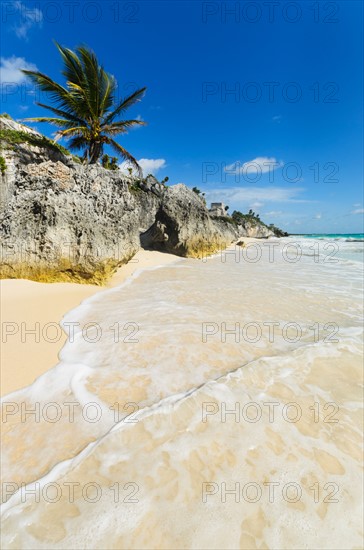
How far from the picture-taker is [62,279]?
252 inches

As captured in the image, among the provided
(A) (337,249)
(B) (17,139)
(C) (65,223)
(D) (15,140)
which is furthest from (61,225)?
(A) (337,249)

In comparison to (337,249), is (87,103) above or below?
above

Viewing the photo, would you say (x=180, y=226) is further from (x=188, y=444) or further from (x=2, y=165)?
(x=188, y=444)

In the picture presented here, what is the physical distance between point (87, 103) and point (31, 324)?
1447cm

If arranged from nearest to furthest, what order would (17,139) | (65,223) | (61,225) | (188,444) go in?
(188,444)
(61,225)
(65,223)
(17,139)

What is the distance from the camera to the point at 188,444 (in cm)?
187

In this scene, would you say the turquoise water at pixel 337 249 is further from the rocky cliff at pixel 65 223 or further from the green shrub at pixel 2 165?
the green shrub at pixel 2 165

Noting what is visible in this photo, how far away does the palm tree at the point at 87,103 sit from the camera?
12750mm

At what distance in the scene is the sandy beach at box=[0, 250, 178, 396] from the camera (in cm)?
271

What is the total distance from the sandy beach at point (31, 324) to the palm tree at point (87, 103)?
10.4m

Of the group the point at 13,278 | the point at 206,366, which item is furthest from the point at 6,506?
the point at 13,278

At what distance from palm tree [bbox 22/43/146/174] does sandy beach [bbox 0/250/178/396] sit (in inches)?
410

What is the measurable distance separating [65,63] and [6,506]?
706 inches

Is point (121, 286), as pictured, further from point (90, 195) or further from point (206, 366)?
point (206, 366)
